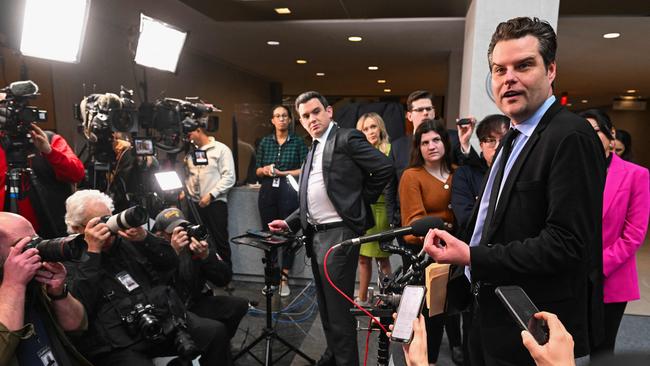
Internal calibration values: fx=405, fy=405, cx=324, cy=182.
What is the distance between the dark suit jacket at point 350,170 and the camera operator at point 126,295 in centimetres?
82

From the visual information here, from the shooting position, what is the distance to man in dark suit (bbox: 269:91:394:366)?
1.97m

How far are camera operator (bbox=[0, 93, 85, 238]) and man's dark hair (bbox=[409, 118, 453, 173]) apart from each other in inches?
74.5

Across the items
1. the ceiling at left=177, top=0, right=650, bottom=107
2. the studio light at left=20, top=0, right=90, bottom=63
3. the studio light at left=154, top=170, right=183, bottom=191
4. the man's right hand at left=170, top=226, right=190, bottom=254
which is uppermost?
the ceiling at left=177, top=0, right=650, bottom=107

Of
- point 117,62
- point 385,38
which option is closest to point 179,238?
point 117,62

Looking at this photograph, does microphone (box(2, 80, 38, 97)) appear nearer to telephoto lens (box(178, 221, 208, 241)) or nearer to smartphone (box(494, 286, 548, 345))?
telephoto lens (box(178, 221, 208, 241))

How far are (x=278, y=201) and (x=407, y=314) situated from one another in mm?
2800

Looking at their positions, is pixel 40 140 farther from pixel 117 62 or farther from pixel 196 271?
pixel 117 62

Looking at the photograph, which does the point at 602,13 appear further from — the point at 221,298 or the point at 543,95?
the point at 221,298

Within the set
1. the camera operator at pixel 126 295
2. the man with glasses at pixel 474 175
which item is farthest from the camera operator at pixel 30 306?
the man with glasses at pixel 474 175

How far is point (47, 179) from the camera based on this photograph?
2.31 meters

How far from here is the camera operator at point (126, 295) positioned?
1562 mm

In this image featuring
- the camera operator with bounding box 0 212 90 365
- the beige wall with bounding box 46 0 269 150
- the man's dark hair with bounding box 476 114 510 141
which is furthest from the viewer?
the beige wall with bounding box 46 0 269 150

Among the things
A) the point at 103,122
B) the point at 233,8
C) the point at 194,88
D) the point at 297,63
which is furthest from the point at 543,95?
the point at 297,63

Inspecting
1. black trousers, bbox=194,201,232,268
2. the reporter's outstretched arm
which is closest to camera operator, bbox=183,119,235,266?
black trousers, bbox=194,201,232,268
